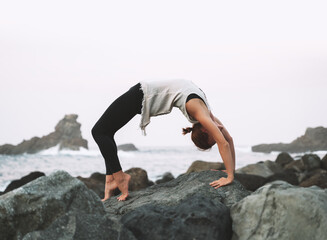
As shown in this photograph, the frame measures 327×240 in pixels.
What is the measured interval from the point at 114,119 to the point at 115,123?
52 millimetres

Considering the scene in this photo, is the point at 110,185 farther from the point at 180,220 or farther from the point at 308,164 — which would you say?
the point at 308,164

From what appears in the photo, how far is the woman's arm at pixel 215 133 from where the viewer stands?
384 centimetres

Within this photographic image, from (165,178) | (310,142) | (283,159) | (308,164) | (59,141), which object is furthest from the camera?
(59,141)

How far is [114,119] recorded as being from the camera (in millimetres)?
4195

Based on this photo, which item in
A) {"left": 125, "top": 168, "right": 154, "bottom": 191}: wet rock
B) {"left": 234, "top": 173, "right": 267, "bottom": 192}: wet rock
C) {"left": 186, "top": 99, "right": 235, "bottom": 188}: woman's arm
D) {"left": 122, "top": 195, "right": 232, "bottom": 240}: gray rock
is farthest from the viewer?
{"left": 234, "top": 173, "right": 267, "bottom": 192}: wet rock

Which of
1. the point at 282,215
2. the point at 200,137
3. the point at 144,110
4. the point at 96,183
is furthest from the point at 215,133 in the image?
the point at 96,183

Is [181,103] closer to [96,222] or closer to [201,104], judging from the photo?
[201,104]

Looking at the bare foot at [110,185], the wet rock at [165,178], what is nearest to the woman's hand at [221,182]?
the bare foot at [110,185]

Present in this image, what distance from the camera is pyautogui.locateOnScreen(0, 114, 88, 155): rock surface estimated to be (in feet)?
147

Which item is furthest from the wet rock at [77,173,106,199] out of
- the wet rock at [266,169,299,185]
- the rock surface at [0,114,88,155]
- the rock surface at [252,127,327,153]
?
the rock surface at [0,114,88,155]

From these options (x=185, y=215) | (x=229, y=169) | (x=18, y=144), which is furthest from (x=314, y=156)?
(x=18, y=144)

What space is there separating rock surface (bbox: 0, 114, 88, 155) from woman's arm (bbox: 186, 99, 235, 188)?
4356 cm

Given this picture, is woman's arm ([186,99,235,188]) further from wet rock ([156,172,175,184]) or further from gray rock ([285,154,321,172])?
gray rock ([285,154,321,172])

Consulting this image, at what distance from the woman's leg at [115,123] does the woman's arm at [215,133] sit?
67cm
